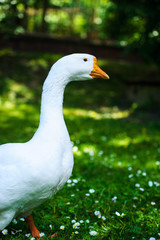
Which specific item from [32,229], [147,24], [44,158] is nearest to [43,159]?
[44,158]

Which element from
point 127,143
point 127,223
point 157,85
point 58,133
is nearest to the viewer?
point 58,133

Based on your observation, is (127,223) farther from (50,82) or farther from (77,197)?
(50,82)

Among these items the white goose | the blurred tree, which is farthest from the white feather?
the blurred tree

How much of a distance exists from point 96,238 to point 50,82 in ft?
4.44

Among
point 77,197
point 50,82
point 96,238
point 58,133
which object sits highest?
point 50,82

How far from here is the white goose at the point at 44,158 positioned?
6.30 ft

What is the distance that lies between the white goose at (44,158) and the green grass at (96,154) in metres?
0.48

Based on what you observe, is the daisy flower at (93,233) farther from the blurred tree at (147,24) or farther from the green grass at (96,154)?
the blurred tree at (147,24)

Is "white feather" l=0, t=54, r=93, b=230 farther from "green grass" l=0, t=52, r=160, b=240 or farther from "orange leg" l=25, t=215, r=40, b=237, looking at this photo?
"green grass" l=0, t=52, r=160, b=240

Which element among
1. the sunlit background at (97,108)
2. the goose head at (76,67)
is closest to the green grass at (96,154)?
the sunlit background at (97,108)

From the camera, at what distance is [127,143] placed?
5043 millimetres

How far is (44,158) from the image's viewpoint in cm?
197

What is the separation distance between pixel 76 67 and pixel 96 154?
243cm

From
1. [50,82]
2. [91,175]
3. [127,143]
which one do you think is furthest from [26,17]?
[50,82]
